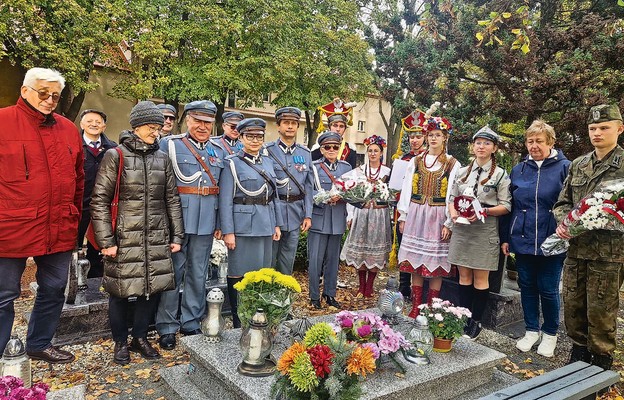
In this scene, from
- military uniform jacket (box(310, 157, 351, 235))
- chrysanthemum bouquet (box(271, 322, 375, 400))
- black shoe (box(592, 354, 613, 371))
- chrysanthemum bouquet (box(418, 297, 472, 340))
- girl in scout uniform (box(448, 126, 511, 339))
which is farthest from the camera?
military uniform jacket (box(310, 157, 351, 235))

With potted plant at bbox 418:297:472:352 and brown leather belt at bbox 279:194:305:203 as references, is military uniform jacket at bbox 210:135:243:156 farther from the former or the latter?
potted plant at bbox 418:297:472:352

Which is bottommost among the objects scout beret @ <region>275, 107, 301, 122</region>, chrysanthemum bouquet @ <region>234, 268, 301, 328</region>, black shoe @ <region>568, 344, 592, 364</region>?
black shoe @ <region>568, 344, 592, 364</region>

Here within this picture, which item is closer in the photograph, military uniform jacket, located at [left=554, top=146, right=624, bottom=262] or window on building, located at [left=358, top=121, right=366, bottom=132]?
military uniform jacket, located at [left=554, top=146, right=624, bottom=262]

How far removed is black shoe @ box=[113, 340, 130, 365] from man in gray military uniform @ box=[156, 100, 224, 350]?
41 centimetres

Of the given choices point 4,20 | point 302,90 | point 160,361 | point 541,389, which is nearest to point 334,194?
point 160,361

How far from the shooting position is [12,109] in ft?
11.8

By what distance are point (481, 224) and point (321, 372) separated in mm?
3065

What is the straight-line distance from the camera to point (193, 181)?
4.59 meters

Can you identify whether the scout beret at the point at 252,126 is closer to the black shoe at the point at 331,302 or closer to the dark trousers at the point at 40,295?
the dark trousers at the point at 40,295

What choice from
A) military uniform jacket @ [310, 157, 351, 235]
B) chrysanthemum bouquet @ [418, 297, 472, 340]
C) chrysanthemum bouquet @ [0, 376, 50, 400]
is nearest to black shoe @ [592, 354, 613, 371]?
chrysanthemum bouquet @ [418, 297, 472, 340]

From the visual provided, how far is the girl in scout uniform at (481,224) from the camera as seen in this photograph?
5.02 meters

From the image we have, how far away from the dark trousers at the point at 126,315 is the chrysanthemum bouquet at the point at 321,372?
1.97 metres

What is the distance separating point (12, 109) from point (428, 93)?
10697 millimetres

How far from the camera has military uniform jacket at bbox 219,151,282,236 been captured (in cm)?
468
